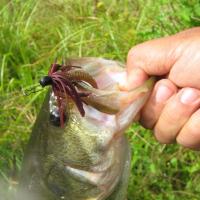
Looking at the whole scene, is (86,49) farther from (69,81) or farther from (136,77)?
(69,81)

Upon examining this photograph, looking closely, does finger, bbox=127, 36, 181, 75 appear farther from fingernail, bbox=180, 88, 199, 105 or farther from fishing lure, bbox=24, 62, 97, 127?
fishing lure, bbox=24, 62, 97, 127

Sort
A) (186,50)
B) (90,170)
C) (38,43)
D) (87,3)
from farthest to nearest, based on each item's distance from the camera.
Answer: (87,3), (38,43), (90,170), (186,50)

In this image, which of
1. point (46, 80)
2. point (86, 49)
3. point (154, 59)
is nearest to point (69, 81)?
point (46, 80)

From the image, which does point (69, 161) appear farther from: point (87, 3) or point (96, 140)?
point (87, 3)

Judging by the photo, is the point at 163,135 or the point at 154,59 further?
the point at 163,135

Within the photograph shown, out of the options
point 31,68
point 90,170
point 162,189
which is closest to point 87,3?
point 31,68

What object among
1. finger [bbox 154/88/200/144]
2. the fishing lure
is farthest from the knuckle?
the fishing lure
